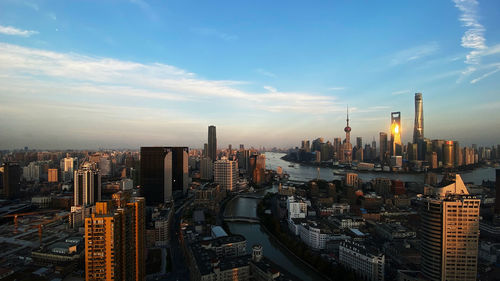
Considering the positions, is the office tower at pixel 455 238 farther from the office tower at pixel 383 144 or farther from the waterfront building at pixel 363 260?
the office tower at pixel 383 144

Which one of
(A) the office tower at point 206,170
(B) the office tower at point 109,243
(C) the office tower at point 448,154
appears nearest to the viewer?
(B) the office tower at point 109,243

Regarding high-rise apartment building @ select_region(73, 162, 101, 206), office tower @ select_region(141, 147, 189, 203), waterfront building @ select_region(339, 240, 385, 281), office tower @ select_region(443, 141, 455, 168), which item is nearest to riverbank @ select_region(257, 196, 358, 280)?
waterfront building @ select_region(339, 240, 385, 281)

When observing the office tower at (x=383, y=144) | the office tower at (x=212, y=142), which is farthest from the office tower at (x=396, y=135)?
the office tower at (x=212, y=142)

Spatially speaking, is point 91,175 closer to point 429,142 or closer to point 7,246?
point 7,246

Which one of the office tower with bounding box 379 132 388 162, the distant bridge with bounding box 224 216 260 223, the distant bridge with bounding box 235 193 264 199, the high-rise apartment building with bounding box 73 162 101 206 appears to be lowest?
the distant bridge with bounding box 235 193 264 199

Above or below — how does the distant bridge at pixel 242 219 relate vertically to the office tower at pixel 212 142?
below

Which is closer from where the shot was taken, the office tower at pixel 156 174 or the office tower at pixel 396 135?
the office tower at pixel 156 174

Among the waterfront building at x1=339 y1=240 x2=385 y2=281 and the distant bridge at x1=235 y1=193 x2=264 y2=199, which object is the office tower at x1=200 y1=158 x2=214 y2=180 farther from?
the waterfront building at x1=339 y1=240 x2=385 y2=281

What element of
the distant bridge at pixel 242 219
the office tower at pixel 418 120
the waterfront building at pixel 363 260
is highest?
the office tower at pixel 418 120
